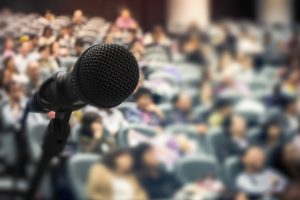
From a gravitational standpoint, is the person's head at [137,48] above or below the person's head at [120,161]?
above

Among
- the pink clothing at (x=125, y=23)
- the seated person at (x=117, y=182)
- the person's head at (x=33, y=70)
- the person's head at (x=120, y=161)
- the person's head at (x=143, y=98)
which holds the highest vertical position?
the pink clothing at (x=125, y=23)

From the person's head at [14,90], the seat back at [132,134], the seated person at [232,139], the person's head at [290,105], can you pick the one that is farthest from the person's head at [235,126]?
the person's head at [14,90]

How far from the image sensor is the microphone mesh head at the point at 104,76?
339 mm

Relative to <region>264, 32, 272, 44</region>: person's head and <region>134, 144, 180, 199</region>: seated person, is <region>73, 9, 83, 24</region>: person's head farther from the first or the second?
<region>264, 32, 272, 44</region>: person's head

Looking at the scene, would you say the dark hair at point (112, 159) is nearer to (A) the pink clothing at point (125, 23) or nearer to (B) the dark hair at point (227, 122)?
(A) the pink clothing at point (125, 23)

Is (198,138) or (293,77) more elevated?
(293,77)

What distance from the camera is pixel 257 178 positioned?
168 centimetres

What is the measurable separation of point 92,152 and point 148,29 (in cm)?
22

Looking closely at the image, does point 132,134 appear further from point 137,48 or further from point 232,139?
point 232,139

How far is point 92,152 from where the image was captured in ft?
2.60

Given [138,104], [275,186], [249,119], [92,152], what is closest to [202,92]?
[249,119]

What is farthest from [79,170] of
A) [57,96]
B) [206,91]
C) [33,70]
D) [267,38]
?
[267,38]

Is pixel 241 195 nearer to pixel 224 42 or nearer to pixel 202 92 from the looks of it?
pixel 202 92

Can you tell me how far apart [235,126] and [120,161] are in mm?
924
